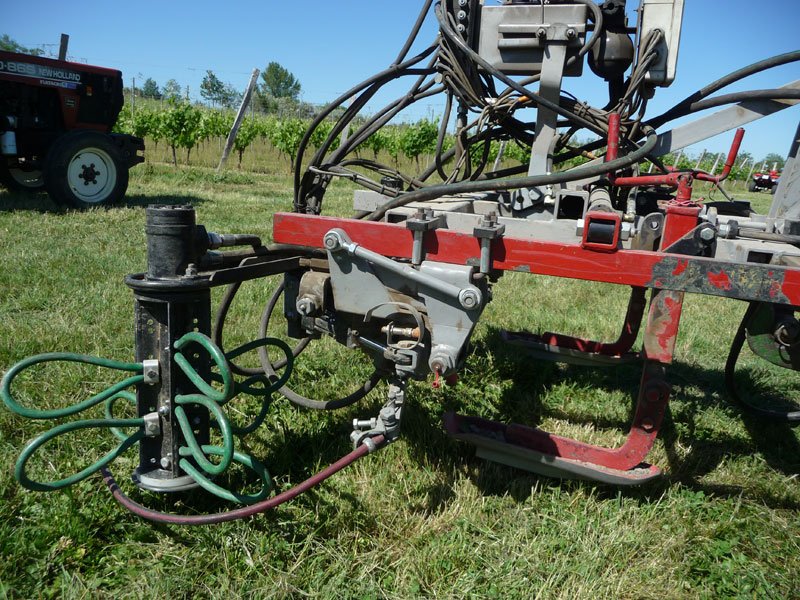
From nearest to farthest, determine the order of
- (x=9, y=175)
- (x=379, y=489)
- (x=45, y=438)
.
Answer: (x=45, y=438)
(x=379, y=489)
(x=9, y=175)

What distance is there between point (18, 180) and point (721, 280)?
9.42 m

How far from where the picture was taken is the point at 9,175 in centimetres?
824

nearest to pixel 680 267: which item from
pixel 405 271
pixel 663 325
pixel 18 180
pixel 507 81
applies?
pixel 663 325

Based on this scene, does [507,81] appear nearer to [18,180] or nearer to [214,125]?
[18,180]

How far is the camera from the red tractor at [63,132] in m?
7.45

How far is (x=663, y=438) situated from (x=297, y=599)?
1.96m

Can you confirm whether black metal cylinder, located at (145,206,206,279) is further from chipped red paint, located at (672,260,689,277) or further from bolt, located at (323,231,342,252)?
chipped red paint, located at (672,260,689,277)

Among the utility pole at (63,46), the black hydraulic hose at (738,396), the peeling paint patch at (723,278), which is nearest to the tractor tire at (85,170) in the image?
the utility pole at (63,46)

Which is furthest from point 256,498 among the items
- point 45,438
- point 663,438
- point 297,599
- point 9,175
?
point 9,175

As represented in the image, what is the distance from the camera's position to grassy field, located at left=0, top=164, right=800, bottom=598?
188 centimetres

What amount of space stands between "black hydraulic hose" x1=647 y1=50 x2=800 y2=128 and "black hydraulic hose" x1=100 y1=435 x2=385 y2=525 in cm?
201

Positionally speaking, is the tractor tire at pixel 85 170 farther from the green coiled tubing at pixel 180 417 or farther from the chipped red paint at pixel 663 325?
the chipped red paint at pixel 663 325

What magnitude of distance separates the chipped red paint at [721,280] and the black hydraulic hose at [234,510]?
1166 mm

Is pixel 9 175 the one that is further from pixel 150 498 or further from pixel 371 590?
pixel 371 590
